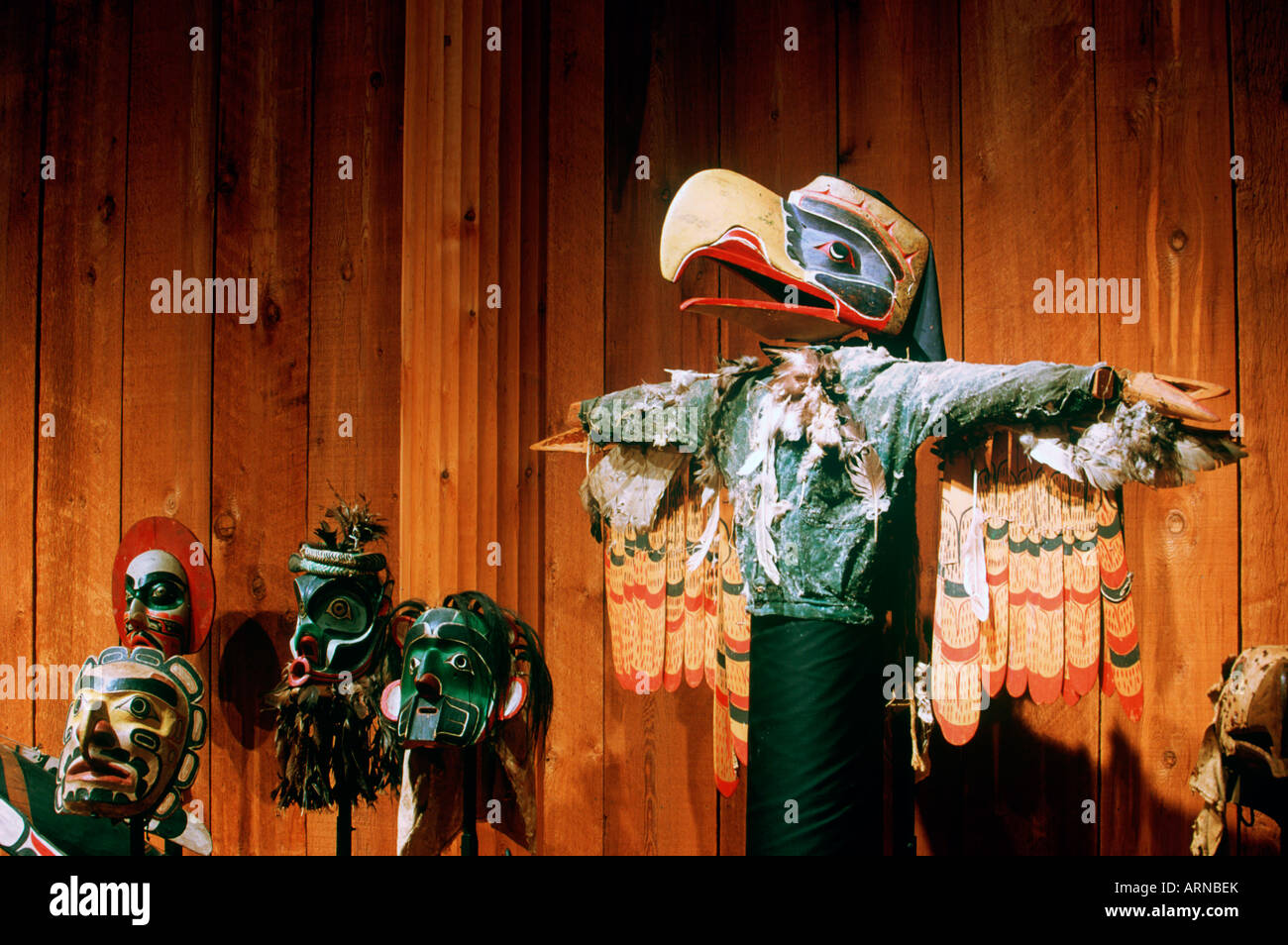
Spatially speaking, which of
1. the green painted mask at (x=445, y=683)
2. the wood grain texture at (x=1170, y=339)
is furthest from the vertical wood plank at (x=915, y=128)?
the green painted mask at (x=445, y=683)

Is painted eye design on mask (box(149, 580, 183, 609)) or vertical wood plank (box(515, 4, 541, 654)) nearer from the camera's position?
painted eye design on mask (box(149, 580, 183, 609))

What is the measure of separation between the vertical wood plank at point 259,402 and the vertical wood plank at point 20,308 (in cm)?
34

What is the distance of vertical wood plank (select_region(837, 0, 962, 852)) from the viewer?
4.96 feet

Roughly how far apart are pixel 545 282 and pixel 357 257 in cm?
33

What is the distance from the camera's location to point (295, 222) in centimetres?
175

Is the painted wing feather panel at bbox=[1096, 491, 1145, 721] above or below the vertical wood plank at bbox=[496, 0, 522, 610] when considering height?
below

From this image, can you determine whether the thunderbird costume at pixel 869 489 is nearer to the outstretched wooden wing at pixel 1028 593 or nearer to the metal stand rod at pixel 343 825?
the outstretched wooden wing at pixel 1028 593

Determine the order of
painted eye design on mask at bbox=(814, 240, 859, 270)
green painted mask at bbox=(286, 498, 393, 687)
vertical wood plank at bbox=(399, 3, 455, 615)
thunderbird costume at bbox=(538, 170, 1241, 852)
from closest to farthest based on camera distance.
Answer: thunderbird costume at bbox=(538, 170, 1241, 852)
painted eye design on mask at bbox=(814, 240, 859, 270)
green painted mask at bbox=(286, 498, 393, 687)
vertical wood plank at bbox=(399, 3, 455, 615)

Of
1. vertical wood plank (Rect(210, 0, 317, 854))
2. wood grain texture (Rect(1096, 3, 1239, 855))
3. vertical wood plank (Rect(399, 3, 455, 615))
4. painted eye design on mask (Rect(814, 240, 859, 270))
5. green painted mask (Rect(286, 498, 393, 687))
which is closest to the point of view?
painted eye design on mask (Rect(814, 240, 859, 270))

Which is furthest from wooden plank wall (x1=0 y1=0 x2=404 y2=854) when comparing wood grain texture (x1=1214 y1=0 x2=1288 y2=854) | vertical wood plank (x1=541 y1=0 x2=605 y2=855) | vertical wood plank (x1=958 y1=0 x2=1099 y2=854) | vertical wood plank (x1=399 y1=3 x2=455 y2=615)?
wood grain texture (x1=1214 y1=0 x2=1288 y2=854)

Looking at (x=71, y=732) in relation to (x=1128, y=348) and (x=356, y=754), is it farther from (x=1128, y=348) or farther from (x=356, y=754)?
(x=1128, y=348)

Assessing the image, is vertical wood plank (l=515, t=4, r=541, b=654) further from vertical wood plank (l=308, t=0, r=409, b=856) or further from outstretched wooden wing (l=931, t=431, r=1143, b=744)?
outstretched wooden wing (l=931, t=431, r=1143, b=744)

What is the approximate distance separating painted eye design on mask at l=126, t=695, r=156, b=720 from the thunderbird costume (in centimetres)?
71
